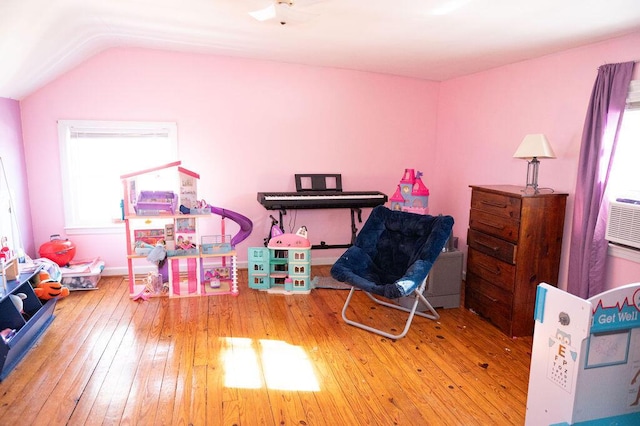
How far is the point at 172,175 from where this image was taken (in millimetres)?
4484

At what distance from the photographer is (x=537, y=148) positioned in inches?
122

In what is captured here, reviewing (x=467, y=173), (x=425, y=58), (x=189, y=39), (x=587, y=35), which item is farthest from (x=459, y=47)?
(x=189, y=39)

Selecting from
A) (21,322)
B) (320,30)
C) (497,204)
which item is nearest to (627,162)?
(497,204)

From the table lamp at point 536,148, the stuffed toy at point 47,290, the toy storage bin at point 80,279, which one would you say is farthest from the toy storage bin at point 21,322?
the table lamp at point 536,148

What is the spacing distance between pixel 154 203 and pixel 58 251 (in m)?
1.18

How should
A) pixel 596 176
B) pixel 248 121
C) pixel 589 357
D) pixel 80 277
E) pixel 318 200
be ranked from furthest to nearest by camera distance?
pixel 248 121
pixel 318 200
pixel 80 277
pixel 596 176
pixel 589 357

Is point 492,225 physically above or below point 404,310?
above

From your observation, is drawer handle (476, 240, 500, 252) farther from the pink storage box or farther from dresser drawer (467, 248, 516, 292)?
the pink storage box

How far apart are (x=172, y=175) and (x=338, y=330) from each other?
2502 mm

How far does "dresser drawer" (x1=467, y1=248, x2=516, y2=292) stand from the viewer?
3191 millimetres

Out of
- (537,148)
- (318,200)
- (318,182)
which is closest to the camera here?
(537,148)

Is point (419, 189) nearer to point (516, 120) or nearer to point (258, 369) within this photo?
point (516, 120)

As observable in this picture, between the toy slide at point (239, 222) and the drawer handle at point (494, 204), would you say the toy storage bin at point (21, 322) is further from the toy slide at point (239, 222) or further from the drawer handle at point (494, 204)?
the drawer handle at point (494, 204)

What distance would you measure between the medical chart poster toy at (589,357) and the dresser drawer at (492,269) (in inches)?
57.6
